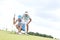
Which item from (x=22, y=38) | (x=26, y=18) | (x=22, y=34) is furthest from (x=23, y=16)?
(x=22, y=38)

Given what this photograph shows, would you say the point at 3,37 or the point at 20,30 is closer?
the point at 3,37

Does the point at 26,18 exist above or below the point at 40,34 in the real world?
above

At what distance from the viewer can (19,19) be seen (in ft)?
41.3

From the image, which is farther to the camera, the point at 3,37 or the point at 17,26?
the point at 17,26

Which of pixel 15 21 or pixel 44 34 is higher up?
pixel 15 21

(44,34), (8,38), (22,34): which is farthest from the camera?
(44,34)

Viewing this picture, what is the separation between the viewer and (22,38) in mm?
11117

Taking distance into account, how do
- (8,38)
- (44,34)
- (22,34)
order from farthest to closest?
(44,34)
(22,34)
(8,38)

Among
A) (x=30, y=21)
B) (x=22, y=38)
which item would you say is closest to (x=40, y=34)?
(x=30, y=21)

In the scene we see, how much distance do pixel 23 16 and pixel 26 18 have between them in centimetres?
21

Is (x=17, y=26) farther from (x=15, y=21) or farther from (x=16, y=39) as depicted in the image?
(x=16, y=39)

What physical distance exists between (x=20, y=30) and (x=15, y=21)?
23.5 inches

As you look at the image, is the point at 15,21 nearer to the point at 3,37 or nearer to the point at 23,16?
the point at 23,16

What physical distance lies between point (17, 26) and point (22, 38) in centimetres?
165
